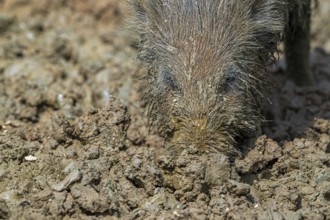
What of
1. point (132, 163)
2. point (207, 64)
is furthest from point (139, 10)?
point (132, 163)

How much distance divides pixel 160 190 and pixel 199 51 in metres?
0.91

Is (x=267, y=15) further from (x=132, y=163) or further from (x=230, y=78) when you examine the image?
(x=132, y=163)

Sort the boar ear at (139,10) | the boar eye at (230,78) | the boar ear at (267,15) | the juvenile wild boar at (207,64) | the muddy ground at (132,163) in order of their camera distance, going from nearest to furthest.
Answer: the muddy ground at (132,163) < the juvenile wild boar at (207,64) < the boar eye at (230,78) < the boar ear at (267,15) < the boar ear at (139,10)

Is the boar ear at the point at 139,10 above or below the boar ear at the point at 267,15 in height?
below

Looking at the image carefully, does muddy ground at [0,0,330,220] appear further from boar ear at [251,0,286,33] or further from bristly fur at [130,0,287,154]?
boar ear at [251,0,286,33]

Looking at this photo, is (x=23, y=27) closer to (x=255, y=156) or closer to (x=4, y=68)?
(x=4, y=68)

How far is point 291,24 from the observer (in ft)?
21.0

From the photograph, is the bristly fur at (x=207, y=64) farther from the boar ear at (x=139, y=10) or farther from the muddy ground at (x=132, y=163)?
the muddy ground at (x=132, y=163)

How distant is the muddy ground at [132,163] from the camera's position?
4590 mm

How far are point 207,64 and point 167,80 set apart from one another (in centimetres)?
31

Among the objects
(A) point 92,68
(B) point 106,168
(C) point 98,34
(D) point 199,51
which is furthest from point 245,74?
(C) point 98,34

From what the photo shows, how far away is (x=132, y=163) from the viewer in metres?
4.95

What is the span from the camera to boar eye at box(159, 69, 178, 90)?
512 centimetres

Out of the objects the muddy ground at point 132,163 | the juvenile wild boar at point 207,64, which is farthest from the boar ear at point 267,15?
the muddy ground at point 132,163
